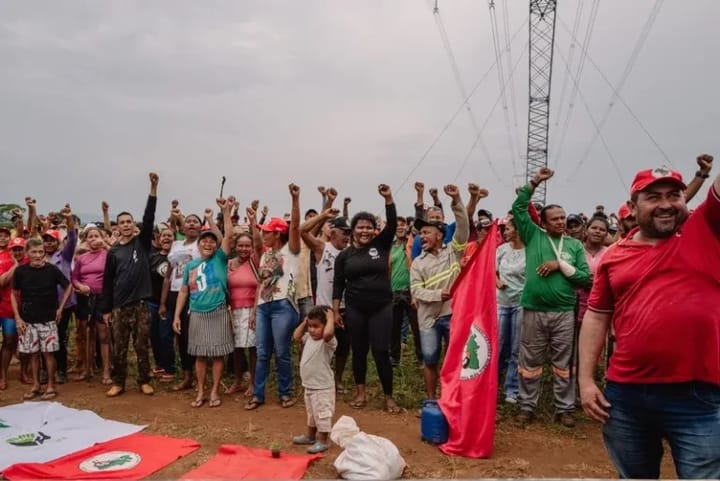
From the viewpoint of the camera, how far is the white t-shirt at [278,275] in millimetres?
6098

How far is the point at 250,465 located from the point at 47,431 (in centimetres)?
240

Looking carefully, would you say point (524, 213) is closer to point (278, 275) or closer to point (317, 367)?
point (317, 367)

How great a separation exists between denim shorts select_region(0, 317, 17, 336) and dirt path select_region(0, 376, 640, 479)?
75cm

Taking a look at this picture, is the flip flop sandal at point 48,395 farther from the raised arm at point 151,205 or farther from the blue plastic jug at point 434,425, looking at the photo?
the blue plastic jug at point 434,425

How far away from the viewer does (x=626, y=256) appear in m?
2.66

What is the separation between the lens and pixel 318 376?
4.90 metres

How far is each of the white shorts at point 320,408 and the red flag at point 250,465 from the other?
0.94 ft

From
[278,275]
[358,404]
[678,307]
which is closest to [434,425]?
[358,404]

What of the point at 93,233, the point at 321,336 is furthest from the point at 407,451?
the point at 93,233

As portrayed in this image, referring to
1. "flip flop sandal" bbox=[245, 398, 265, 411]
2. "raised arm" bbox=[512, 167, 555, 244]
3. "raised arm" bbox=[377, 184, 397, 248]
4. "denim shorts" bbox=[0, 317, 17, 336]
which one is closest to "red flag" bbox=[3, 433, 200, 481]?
"flip flop sandal" bbox=[245, 398, 265, 411]

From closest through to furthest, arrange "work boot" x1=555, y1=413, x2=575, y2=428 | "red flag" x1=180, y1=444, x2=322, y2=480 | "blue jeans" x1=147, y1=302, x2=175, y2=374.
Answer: "red flag" x1=180, y1=444, x2=322, y2=480 → "work boot" x1=555, y1=413, x2=575, y2=428 → "blue jeans" x1=147, y1=302, x2=175, y2=374

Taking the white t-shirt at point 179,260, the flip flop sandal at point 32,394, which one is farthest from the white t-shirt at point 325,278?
the flip flop sandal at point 32,394

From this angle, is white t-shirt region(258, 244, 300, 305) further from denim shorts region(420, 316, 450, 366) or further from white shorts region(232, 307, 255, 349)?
denim shorts region(420, 316, 450, 366)

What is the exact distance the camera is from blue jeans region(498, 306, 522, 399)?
618cm
